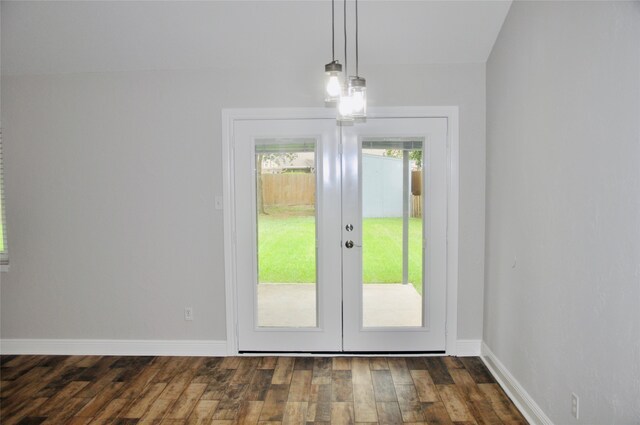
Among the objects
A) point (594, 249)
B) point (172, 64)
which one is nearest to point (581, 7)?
point (594, 249)

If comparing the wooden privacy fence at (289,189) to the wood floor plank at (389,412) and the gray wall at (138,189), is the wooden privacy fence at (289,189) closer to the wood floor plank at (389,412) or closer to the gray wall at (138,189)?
the gray wall at (138,189)

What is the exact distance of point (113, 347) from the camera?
3.69 meters

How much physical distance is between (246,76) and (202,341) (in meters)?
2.23

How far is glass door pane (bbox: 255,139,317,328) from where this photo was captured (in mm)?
3576

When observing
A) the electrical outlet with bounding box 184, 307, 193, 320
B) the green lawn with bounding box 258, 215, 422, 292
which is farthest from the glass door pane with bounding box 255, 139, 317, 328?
the electrical outlet with bounding box 184, 307, 193, 320

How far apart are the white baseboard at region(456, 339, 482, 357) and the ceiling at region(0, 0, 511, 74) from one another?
2259 mm

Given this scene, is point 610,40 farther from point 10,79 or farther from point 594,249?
point 10,79

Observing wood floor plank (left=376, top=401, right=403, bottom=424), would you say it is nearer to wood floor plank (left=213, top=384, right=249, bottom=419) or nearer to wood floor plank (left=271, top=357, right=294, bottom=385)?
wood floor plank (left=271, top=357, right=294, bottom=385)

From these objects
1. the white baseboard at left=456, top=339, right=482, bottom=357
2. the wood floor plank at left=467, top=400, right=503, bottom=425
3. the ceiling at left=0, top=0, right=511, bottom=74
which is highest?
the ceiling at left=0, top=0, right=511, bottom=74

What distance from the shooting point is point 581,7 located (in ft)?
6.68

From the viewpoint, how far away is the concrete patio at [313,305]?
11.8ft

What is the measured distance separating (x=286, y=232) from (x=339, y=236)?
17.5 inches

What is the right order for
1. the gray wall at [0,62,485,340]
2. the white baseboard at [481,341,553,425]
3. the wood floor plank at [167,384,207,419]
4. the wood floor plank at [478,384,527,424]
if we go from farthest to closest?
1. the gray wall at [0,62,485,340]
2. the wood floor plank at [167,384,207,419]
3. the wood floor plank at [478,384,527,424]
4. the white baseboard at [481,341,553,425]

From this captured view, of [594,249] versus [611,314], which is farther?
[594,249]
